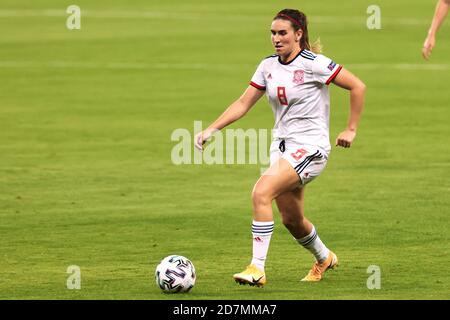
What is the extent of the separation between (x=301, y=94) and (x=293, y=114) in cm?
22

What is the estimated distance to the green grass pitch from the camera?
13633 mm

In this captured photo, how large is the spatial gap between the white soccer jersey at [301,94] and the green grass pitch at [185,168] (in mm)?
1488

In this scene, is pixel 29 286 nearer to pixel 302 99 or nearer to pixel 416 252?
pixel 302 99

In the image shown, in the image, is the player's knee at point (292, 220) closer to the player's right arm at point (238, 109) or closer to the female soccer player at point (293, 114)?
the female soccer player at point (293, 114)

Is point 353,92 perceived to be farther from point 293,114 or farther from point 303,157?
point 303,157

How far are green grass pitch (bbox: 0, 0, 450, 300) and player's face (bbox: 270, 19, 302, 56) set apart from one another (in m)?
2.30

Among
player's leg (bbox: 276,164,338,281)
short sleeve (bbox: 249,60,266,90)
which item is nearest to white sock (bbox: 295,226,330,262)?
player's leg (bbox: 276,164,338,281)

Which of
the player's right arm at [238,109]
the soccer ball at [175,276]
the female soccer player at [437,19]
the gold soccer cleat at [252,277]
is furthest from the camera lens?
the female soccer player at [437,19]

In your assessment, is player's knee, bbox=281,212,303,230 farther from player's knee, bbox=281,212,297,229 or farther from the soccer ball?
the soccer ball

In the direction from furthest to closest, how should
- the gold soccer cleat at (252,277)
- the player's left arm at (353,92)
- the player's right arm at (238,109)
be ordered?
the player's right arm at (238,109)
the player's left arm at (353,92)
the gold soccer cleat at (252,277)

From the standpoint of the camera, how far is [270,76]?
41.8ft

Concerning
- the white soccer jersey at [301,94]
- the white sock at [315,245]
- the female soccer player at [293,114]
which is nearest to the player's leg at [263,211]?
the female soccer player at [293,114]

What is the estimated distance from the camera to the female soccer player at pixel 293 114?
40.5ft

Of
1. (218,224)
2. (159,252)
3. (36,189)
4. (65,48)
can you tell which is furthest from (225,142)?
(65,48)
